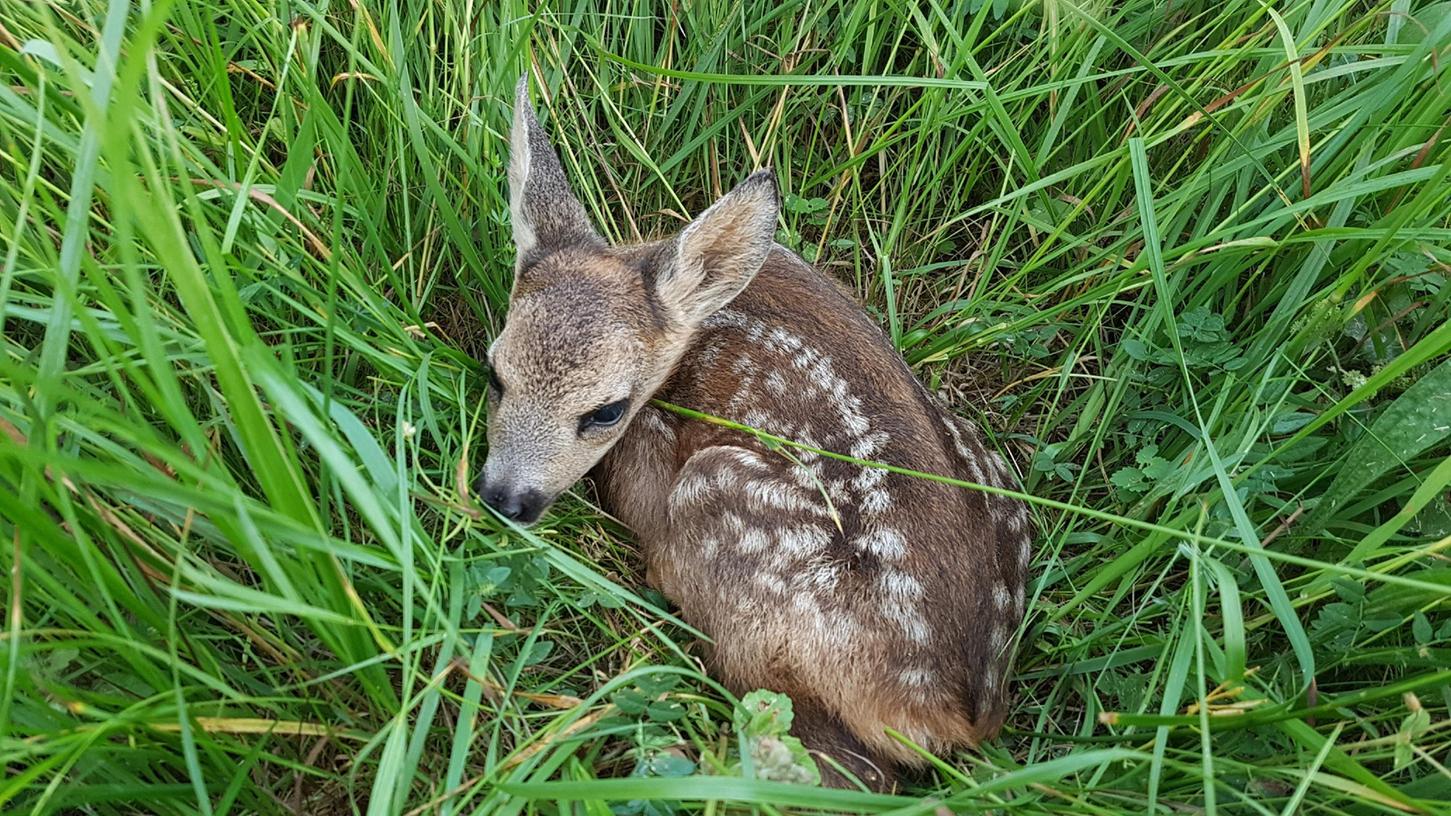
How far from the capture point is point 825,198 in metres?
3.76

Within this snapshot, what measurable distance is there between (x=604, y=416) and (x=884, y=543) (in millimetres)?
898

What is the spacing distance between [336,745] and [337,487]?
1.88ft

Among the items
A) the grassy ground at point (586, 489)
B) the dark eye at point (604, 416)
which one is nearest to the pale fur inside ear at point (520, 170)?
the grassy ground at point (586, 489)

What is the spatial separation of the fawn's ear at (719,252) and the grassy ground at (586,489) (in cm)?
35

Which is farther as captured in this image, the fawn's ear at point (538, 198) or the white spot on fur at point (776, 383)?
the white spot on fur at point (776, 383)

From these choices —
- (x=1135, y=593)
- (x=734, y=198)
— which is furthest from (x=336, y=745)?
(x=1135, y=593)

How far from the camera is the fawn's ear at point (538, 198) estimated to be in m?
2.97

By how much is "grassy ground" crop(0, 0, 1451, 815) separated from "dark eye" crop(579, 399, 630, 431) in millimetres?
353

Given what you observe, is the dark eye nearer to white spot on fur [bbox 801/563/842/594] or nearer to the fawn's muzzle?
the fawn's muzzle

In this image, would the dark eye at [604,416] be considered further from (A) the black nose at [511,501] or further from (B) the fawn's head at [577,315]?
(A) the black nose at [511,501]

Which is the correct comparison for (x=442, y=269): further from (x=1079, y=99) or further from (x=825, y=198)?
(x=1079, y=99)

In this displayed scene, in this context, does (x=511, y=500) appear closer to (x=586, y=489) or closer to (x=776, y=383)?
(x=586, y=489)

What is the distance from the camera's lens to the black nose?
2721mm

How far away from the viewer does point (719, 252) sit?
3.02 m
